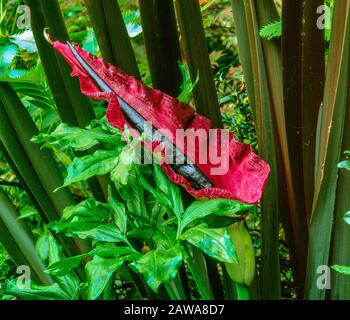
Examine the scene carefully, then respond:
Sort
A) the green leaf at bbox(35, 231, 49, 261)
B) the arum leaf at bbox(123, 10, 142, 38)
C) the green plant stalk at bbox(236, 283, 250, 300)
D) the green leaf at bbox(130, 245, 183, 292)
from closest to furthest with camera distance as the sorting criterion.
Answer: the green leaf at bbox(130, 245, 183, 292)
the green plant stalk at bbox(236, 283, 250, 300)
the green leaf at bbox(35, 231, 49, 261)
the arum leaf at bbox(123, 10, 142, 38)

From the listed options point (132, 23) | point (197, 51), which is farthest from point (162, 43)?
point (132, 23)

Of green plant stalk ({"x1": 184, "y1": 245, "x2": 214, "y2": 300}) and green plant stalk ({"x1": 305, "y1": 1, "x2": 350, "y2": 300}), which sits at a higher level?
green plant stalk ({"x1": 305, "y1": 1, "x2": 350, "y2": 300})

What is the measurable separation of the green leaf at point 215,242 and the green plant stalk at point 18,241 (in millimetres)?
337

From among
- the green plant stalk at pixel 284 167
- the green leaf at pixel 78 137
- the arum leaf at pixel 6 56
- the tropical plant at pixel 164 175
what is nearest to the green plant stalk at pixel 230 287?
the tropical plant at pixel 164 175

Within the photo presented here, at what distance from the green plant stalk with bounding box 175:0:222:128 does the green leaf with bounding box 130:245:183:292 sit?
0.25 meters

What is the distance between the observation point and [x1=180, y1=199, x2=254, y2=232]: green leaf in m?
0.55

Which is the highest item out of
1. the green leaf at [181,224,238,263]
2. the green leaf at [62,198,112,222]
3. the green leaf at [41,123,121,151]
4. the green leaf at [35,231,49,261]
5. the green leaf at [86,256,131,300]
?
the green leaf at [41,123,121,151]

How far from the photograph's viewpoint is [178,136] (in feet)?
1.99

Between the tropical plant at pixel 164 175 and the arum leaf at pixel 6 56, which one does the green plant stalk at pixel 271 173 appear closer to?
the tropical plant at pixel 164 175

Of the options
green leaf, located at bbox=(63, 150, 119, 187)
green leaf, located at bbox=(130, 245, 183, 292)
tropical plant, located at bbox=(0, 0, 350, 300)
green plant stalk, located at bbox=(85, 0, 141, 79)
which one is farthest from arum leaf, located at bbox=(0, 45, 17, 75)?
green leaf, located at bbox=(130, 245, 183, 292)

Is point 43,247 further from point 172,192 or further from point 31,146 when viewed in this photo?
point 172,192

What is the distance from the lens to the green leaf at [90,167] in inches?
22.6

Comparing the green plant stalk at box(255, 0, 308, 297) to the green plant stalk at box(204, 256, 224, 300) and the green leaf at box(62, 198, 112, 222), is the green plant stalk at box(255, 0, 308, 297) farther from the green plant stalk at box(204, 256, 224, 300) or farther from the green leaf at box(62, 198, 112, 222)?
the green leaf at box(62, 198, 112, 222)
